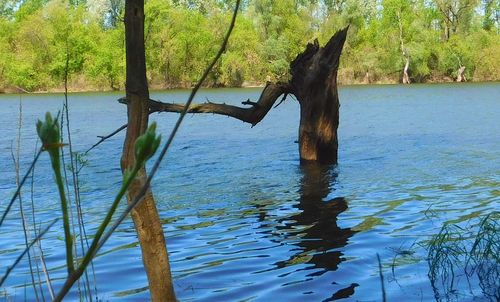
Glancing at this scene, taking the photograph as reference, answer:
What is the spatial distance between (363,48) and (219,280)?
75.8m

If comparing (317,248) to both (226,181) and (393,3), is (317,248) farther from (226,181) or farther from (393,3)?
(393,3)

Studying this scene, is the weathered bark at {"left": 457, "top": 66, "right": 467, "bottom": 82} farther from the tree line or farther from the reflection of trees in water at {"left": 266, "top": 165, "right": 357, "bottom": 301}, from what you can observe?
the reflection of trees in water at {"left": 266, "top": 165, "right": 357, "bottom": 301}

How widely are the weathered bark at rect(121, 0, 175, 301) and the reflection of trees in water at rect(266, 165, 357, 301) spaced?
2.68 meters

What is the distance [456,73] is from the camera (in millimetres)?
79625

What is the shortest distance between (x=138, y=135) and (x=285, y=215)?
666cm

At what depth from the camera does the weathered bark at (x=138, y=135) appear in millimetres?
3648

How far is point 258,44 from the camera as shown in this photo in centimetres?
7812

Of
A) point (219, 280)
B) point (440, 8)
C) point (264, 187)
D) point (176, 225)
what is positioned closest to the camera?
point (219, 280)

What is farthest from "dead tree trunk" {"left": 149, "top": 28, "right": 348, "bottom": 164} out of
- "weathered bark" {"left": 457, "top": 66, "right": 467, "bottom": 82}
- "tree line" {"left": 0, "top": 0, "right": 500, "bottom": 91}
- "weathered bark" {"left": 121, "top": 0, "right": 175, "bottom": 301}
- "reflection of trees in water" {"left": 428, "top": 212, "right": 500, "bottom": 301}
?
"weathered bark" {"left": 457, "top": 66, "right": 467, "bottom": 82}

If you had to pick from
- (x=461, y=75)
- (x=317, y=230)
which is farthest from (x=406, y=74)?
(x=317, y=230)

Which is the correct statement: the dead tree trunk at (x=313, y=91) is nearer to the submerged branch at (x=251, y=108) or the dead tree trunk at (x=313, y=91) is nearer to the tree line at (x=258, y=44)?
the submerged branch at (x=251, y=108)

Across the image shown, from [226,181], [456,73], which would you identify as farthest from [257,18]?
[226,181]

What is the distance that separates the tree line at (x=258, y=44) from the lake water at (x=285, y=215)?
56.3 metres

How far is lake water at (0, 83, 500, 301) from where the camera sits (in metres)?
6.82
